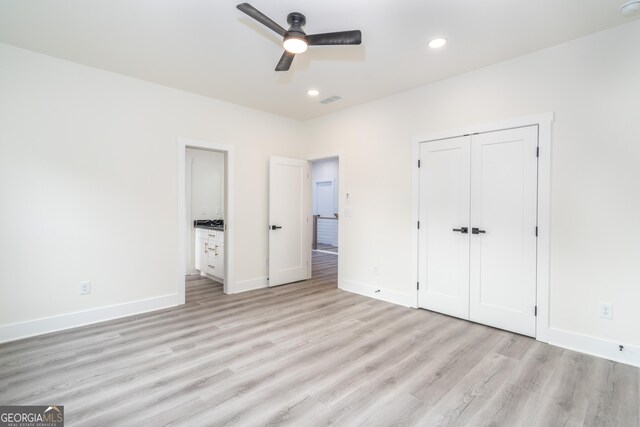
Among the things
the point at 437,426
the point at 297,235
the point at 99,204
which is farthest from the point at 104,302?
the point at 437,426

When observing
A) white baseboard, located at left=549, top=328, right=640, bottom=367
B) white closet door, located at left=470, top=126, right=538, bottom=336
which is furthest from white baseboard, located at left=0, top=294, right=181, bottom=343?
white baseboard, located at left=549, top=328, right=640, bottom=367

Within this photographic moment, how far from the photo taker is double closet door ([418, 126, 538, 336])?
3.03 meters

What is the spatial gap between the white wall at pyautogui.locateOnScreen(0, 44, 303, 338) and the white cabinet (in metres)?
1.03

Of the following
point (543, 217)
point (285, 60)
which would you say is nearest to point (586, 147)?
point (543, 217)

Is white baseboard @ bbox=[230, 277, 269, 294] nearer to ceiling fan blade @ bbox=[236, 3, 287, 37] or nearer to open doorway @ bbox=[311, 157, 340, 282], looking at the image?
ceiling fan blade @ bbox=[236, 3, 287, 37]

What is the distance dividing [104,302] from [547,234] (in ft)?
15.7

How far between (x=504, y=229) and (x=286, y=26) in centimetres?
293

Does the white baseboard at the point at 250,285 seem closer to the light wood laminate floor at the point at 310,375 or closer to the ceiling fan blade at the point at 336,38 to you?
the light wood laminate floor at the point at 310,375

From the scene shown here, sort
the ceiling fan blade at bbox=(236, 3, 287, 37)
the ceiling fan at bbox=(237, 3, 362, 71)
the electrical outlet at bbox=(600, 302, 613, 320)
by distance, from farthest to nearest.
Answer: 1. the electrical outlet at bbox=(600, 302, 613, 320)
2. the ceiling fan at bbox=(237, 3, 362, 71)
3. the ceiling fan blade at bbox=(236, 3, 287, 37)

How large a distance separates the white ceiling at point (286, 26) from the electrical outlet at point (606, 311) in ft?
7.86

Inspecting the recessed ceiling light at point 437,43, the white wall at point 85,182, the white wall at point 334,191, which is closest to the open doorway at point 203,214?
the white wall at point 85,182

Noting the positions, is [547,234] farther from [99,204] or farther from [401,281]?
[99,204]

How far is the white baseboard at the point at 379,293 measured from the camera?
3961mm

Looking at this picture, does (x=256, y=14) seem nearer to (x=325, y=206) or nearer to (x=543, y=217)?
(x=543, y=217)
